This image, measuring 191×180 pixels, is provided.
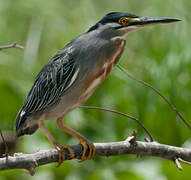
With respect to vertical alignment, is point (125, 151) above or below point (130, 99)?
above

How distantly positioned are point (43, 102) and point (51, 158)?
351mm

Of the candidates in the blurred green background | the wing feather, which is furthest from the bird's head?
the blurred green background

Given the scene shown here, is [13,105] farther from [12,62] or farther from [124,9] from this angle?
[124,9]

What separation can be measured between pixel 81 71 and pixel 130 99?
5.74 ft

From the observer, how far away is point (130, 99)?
359cm

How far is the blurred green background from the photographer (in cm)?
318

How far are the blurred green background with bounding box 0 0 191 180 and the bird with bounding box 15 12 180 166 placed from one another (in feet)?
3.62

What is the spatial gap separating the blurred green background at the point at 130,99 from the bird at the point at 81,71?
1103mm

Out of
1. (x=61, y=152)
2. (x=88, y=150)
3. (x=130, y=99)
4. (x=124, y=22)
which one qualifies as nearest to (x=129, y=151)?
(x=88, y=150)

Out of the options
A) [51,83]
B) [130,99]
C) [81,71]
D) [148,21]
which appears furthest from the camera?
[130,99]

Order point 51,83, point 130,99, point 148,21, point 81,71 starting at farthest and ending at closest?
point 130,99
point 51,83
point 81,71
point 148,21

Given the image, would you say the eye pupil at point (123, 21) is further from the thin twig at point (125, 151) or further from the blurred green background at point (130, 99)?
the blurred green background at point (130, 99)

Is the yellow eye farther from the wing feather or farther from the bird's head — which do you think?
the wing feather

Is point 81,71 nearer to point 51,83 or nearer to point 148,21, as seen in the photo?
point 51,83
